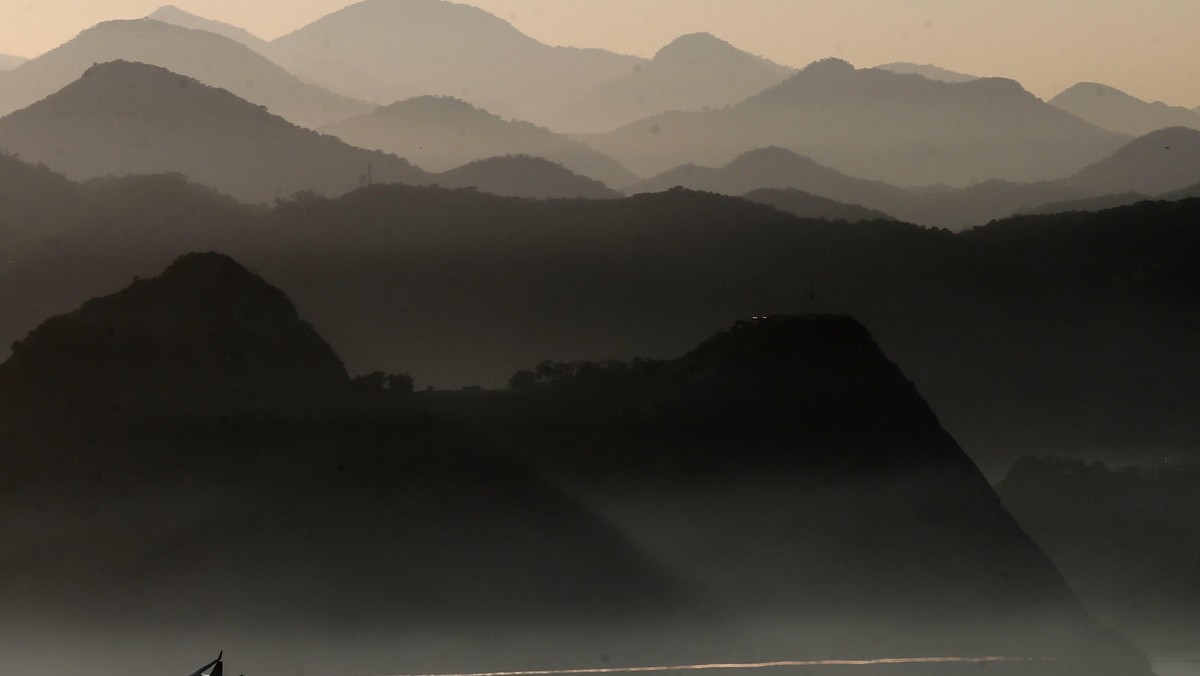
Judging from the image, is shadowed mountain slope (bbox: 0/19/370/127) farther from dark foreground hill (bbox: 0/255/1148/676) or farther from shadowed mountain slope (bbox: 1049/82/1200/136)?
shadowed mountain slope (bbox: 1049/82/1200/136)

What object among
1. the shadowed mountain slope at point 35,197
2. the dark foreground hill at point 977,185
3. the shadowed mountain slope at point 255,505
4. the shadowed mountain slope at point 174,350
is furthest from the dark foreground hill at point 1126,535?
the shadowed mountain slope at point 35,197

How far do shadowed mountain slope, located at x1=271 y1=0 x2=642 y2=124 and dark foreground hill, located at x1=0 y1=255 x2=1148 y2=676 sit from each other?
1079 mm

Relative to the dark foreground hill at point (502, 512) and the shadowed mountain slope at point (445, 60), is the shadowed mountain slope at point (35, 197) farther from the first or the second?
the shadowed mountain slope at point (445, 60)

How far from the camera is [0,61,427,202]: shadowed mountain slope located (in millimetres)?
6113

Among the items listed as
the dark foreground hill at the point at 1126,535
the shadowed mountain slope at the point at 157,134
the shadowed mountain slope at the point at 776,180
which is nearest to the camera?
the shadowed mountain slope at the point at 157,134

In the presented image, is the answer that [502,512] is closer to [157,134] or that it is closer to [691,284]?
[691,284]

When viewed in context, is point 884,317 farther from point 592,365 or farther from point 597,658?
point 597,658

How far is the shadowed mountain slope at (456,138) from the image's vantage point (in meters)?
6.32

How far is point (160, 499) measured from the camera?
604 cm

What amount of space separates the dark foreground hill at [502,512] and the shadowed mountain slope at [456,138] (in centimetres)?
90

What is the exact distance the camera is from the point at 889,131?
663 centimetres

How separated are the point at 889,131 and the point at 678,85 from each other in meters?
1.08

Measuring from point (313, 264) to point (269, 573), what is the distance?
143 cm

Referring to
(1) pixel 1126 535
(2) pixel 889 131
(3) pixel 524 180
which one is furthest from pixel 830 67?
(1) pixel 1126 535
